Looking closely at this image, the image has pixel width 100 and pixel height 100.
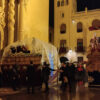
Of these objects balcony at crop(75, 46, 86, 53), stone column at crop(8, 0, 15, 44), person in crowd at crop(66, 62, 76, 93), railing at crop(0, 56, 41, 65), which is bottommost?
person in crowd at crop(66, 62, 76, 93)

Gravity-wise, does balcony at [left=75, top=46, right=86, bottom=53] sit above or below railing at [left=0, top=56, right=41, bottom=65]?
above

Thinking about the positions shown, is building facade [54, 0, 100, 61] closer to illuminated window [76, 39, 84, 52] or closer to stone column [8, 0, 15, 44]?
illuminated window [76, 39, 84, 52]

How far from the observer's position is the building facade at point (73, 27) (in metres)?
36.8

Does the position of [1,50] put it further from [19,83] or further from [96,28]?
[96,28]

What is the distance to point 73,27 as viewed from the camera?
128 feet

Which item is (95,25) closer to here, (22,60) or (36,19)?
(36,19)

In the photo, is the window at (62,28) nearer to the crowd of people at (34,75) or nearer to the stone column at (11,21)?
the stone column at (11,21)

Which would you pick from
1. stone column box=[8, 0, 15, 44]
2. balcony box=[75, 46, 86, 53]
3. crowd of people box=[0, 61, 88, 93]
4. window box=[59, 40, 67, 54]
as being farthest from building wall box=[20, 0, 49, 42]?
window box=[59, 40, 67, 54]

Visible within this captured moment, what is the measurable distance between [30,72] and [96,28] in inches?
1055

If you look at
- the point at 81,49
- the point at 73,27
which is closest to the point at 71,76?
the point at 81,49

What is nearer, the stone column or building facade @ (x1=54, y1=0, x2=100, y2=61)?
the stone column

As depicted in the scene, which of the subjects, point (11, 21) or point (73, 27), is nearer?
point (11, 21)

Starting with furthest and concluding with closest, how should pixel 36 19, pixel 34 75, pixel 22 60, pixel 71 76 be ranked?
pixel 36 19, pixel 22 60, pixel 71 76, pixel 34 75

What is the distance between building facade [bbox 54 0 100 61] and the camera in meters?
36.8
